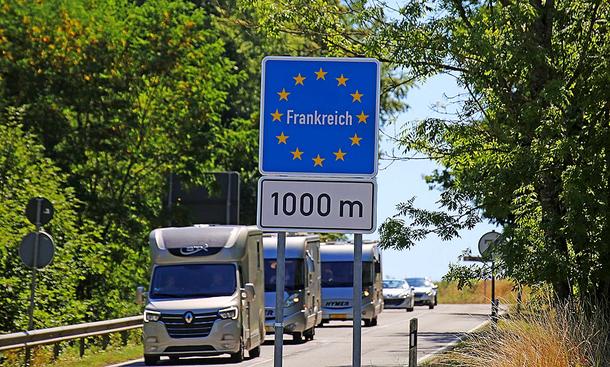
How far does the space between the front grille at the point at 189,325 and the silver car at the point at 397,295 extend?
109 feet

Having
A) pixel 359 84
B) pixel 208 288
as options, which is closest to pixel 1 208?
pixel 208 288

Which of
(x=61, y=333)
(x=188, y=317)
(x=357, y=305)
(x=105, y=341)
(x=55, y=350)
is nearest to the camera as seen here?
(x=357, y=305)

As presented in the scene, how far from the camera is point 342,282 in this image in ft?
138

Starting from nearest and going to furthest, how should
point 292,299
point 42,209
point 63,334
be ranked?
point 42,209 < point 63,334 < point 292,299

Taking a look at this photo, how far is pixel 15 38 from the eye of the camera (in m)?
40.2

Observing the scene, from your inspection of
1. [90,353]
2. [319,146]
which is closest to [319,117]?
[319,146]

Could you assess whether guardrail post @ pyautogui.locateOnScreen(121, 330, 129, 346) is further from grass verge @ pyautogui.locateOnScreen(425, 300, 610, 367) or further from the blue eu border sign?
the blue eu border sign

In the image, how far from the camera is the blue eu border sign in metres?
9.38

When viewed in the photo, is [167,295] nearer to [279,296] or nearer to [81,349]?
[81,349]

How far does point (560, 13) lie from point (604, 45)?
0.80m

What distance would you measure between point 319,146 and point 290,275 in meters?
23.6

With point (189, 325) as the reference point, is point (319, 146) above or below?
above

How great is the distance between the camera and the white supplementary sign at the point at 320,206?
9359 mm

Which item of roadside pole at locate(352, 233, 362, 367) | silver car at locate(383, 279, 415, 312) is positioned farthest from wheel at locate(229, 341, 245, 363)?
silver car at locate(383, 279, 415, 312)
